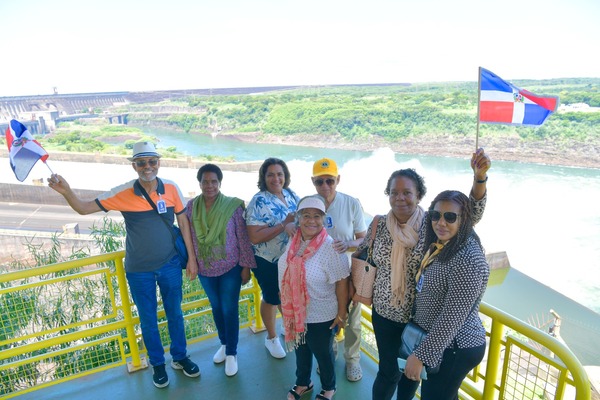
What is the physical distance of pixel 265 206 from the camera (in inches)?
99.3

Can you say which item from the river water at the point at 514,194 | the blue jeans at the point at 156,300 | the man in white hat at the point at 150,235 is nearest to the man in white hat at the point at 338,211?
the man in white hat at the point at 150,235

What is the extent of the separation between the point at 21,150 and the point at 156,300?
4.11 ft

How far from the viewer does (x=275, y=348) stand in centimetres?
293

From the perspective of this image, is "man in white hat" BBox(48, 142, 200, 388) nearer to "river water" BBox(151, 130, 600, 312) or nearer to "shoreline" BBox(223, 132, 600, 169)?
"river water" BBox(151, 130, 600, 312)

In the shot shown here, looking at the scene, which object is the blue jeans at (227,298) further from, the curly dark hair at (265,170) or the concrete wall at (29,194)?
the concrete wall at (29,194)

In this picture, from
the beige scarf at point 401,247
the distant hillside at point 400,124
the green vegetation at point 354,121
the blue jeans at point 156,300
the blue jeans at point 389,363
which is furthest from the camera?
the green vegetation at point 354,121

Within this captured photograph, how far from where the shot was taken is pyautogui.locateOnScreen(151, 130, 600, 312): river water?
90.1ft

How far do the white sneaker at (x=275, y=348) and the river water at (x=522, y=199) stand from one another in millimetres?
20650

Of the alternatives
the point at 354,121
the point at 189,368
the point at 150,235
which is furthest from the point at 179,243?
the point at 354,121

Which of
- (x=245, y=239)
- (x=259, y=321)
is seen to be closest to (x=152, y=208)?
(x=245, y=239)

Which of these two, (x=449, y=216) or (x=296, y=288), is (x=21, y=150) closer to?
(x=296, y=288)

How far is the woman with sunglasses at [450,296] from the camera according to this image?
1.54 metres

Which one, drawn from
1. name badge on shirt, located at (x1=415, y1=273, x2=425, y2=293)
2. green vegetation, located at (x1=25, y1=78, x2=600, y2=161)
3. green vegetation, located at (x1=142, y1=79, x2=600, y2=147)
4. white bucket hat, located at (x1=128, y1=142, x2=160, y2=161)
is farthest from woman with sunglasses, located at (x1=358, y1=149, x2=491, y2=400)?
green vegetation, located at (x1=142, y1=79, x2=600, y2=147)

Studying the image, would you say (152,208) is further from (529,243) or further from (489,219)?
(489,219)
